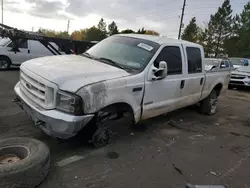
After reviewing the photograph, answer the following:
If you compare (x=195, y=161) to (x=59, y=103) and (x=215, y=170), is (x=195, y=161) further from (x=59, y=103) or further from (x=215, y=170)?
(x=59, y=103)

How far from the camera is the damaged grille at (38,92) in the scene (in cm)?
321

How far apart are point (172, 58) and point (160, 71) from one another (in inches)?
29.9

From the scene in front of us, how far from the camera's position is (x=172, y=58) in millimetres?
4781

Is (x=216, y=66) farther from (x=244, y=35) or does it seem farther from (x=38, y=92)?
(x=244, y=35)

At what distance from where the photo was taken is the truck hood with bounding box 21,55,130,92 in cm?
317

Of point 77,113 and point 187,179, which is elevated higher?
point 77,113

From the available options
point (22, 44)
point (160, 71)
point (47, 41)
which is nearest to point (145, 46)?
point (160, 71)

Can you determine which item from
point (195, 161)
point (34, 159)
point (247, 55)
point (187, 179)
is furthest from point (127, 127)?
point (247, 55)

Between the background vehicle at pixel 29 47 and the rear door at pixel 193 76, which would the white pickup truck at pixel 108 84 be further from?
the background vehicle at pixel 29 47

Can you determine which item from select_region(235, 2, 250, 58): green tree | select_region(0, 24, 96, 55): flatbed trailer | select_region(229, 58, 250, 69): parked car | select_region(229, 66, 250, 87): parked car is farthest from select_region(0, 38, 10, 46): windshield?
select_region(235, 2, 250, 58): green tree

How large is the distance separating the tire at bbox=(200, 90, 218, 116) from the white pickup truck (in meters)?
1.12

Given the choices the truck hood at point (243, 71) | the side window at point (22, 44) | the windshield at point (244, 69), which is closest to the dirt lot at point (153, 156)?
the side window at point (22, 44)

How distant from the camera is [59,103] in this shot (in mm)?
3189

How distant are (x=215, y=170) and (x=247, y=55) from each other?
39724mm
